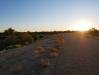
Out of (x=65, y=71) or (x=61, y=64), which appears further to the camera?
(x=61, y=64)

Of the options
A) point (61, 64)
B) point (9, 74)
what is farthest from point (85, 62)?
point (9, 74)

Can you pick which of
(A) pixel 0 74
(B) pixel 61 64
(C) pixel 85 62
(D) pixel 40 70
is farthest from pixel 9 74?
(C) pixel 85 62

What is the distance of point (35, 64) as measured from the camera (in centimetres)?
1673

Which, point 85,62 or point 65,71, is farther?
point 85,62

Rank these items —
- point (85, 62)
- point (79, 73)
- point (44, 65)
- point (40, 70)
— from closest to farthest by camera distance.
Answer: point (79, 73)
point (40, 70)
point (44, 65)
point (85, 62)

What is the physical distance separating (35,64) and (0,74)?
334 centimetres

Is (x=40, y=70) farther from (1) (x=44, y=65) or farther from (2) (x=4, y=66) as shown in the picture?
(2) (x=4, y=66)

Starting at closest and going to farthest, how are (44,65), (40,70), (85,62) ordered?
1. (40,70)
2. (44,65)
3. (85,62)

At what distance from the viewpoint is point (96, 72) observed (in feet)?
45.4

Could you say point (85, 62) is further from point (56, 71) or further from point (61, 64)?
point (56, 71)

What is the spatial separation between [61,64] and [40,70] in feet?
8.60

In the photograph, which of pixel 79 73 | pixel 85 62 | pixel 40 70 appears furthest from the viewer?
pixel 85 62

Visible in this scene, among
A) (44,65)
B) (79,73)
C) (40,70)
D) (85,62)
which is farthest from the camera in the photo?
(85,62)

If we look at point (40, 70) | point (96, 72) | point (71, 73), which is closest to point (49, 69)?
point (40, 70)
